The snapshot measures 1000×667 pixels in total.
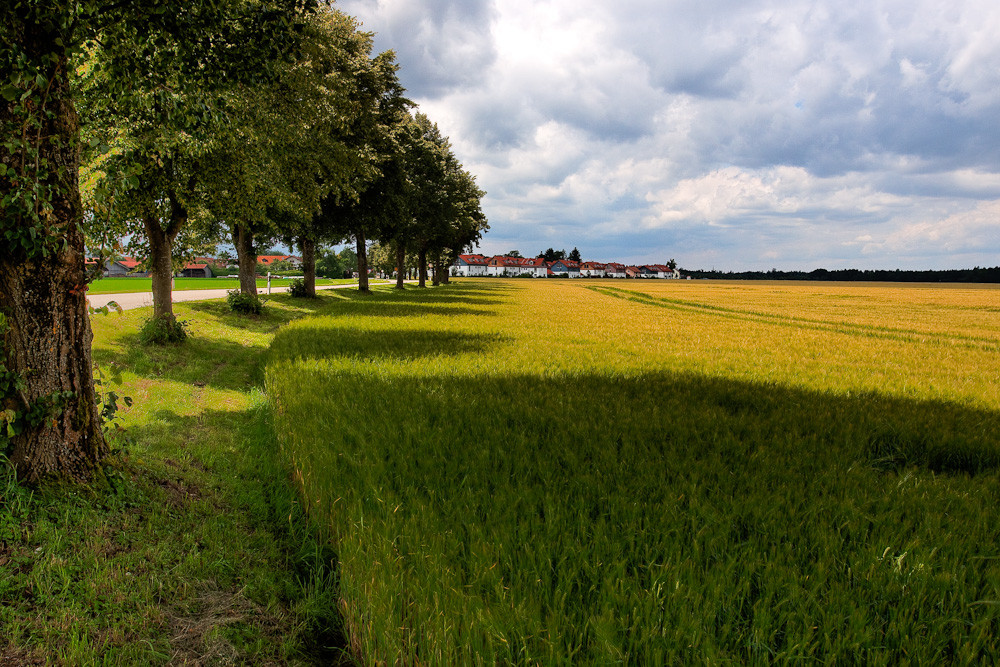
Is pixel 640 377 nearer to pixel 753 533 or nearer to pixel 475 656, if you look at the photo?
pixel 753 533

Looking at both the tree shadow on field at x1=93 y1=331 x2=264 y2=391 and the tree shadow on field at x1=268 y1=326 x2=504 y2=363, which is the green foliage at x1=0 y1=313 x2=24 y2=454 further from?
the tree shadow on field at x1=93 y1=331 x2=264 y2=391

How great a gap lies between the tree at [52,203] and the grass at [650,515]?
1797mm

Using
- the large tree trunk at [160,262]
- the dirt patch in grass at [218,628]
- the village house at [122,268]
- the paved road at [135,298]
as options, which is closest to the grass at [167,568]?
the dirt patch in grass at [218,628]

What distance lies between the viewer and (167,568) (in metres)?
3.18

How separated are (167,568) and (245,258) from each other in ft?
72.4

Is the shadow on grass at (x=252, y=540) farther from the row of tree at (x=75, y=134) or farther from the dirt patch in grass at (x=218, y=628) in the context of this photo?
the row of tree at (x=75, y=134)

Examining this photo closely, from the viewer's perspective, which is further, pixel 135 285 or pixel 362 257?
pixel 135 285

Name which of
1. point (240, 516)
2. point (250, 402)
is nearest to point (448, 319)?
point (250, 402)

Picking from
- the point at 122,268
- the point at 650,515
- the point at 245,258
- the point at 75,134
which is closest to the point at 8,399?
the point at 75,134

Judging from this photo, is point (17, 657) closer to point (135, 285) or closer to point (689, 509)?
point (689, 509)

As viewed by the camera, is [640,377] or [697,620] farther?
[640,377]

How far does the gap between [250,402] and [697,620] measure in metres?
8.54

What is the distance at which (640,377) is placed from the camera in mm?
7613

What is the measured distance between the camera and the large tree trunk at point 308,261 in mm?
27331
